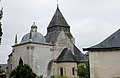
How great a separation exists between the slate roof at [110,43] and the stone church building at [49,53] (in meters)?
28.8

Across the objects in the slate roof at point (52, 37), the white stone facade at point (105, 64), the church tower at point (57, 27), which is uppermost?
the church tower at point (57, 27)

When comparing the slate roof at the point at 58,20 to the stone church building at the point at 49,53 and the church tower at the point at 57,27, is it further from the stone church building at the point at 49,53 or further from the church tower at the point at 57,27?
the stone church building at the point at 49,53

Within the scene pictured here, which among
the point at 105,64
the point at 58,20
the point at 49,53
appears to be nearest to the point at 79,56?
the point at 49,53

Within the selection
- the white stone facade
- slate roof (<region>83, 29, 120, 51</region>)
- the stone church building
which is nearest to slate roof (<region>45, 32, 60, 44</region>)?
the stone church building

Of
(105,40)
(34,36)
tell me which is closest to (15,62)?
(34,36)

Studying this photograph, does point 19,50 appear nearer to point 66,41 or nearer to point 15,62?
point 15,62

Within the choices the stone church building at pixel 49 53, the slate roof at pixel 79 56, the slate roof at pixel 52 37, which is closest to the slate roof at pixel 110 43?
the stone church building at pixel 49 53

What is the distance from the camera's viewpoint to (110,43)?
21469mm

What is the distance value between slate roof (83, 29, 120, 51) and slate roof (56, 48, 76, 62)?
29.6 metres

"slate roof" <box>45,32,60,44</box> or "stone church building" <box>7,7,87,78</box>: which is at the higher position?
"slate roof" <box>45,32,60,44</box>

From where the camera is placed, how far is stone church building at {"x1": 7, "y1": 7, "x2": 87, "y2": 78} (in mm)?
51000

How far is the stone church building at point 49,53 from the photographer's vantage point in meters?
51.0

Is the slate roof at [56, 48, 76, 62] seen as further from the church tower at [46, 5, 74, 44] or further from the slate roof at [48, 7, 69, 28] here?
the slate roof at [48, 7, 69, 28]

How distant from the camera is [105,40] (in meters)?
22.0
